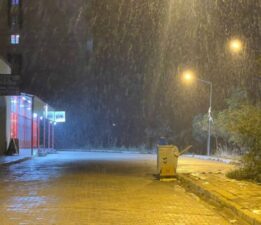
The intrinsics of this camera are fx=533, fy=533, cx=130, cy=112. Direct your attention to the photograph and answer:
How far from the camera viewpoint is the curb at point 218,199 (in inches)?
400

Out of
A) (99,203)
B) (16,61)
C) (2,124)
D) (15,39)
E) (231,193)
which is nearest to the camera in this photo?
(99,203)

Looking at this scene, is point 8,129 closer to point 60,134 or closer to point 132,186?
point 132,186

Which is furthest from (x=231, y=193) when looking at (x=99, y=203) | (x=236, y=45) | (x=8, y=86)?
(x=236, y=45)

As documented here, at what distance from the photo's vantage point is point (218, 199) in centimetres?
1298

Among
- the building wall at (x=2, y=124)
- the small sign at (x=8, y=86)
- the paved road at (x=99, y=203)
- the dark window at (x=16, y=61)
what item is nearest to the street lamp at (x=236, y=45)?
the small sign at (x=8, y=86)

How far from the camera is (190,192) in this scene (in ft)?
51.2

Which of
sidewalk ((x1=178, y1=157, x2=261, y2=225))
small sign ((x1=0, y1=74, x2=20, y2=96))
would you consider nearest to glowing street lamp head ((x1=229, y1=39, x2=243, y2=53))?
small sign ((x1=0, y1=74, x2=20, y2=96))

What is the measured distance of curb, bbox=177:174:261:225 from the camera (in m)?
10.2

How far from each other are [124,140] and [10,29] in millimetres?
24983

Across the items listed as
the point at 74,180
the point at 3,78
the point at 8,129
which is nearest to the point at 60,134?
the point at 8,129

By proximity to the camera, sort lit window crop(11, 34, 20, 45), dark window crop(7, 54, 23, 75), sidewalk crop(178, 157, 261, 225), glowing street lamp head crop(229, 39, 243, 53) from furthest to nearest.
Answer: dark window crop(7, 54, 23, 75) → lit window crop(11, 34, 20, 45) → glowing street lamp head crop(229, 39, 243, 53) → sidewalk crop(178, 157, 261, 225)

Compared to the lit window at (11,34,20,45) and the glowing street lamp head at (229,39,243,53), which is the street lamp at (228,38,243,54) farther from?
the lit window at (11,34,20,45)

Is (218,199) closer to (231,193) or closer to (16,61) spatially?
(231,193)

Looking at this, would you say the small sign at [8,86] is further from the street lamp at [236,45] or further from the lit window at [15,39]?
the lit window at [15,39]
